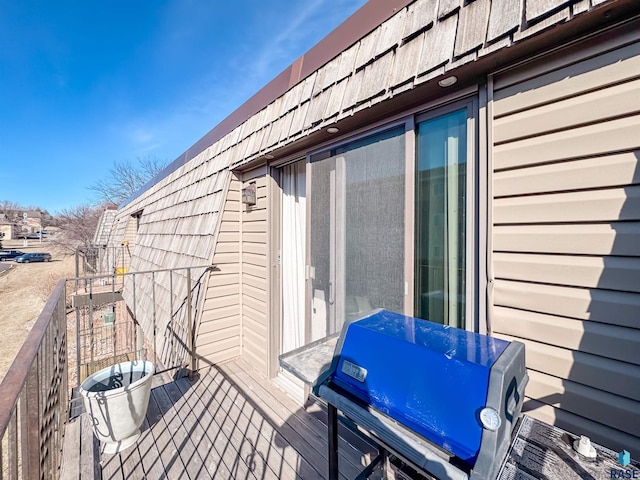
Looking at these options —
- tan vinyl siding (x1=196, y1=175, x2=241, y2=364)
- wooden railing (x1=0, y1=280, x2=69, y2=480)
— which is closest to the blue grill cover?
wooden railing (x1=0, y1=280, x2=69, y2=480)

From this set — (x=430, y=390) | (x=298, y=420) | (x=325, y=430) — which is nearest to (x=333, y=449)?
(x=430, y=390)

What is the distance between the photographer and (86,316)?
31.0 feet

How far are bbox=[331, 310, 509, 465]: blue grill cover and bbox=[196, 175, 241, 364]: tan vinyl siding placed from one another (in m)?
2.47

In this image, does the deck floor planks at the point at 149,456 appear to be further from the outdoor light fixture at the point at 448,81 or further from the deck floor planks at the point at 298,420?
the outdoor light fixture at the point at 448,81

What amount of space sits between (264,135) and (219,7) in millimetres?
4507

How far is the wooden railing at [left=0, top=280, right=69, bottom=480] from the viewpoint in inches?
34.4

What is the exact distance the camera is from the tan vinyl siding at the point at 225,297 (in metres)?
3.27

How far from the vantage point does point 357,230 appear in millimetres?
2049

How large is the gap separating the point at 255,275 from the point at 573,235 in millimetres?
2789

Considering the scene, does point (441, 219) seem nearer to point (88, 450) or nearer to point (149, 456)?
point (149, 456)

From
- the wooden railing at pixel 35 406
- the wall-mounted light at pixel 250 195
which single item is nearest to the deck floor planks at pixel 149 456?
the wooden railing at pixel 35 406

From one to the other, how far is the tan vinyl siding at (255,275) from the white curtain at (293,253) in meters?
0.21

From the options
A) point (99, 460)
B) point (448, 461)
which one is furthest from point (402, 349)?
point (99, 460)

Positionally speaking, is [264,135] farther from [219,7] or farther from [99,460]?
[219,7]
